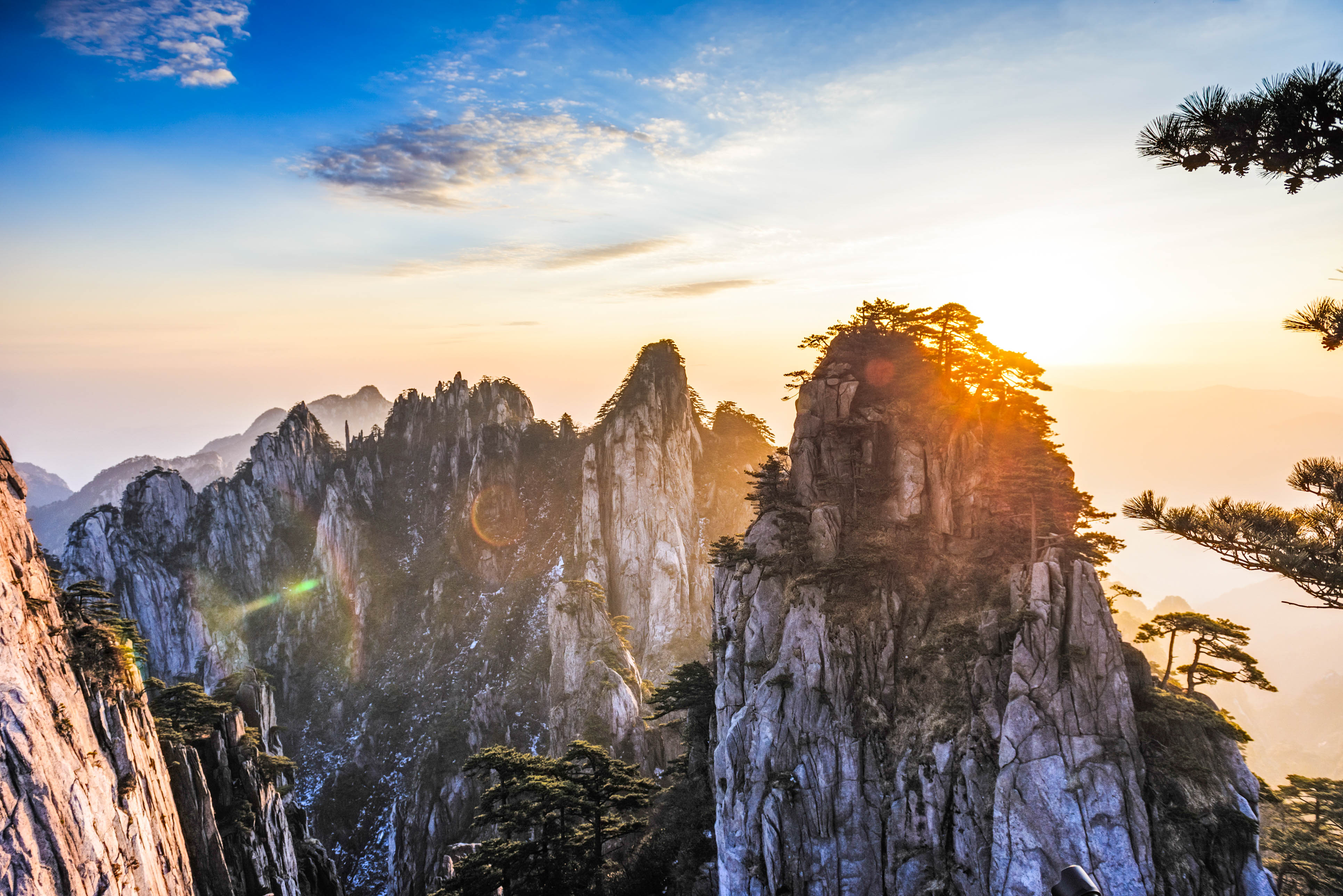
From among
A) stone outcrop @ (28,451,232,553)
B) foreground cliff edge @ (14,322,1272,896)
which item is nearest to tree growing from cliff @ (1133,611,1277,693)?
foreground cliff edge @ (14,322,1272,896)

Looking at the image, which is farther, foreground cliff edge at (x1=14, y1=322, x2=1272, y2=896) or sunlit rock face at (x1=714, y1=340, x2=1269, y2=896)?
foreground cliff edge at (x1=14, y1=322, x2=1272, y2=896)

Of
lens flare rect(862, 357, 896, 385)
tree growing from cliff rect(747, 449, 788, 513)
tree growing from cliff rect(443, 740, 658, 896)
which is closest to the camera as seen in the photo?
tree growing from cliff rect(443, 740, 658, 896)

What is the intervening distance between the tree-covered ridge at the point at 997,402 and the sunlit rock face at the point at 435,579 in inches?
1269

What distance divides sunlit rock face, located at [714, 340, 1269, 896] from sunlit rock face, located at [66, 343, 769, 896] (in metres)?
24.3

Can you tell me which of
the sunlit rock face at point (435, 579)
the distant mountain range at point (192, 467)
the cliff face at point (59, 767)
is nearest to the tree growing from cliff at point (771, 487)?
the sunlit rock face at point (435, 579)

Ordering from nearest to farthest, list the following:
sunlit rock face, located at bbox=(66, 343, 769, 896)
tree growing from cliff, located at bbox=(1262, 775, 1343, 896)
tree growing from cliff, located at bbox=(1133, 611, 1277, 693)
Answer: tree growing from cliff, located at bbox=(1262, 775, 1343, 896)
tree growing from cliff, located at bbox=(1133, 611, 1277, 693)
sunlit rock face, located at bbox=(66, 343, 769, 896)

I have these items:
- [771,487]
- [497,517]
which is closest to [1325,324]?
[771,487]

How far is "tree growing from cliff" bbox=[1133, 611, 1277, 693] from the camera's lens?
2628 cm

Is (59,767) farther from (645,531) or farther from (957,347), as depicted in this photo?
(645,531)

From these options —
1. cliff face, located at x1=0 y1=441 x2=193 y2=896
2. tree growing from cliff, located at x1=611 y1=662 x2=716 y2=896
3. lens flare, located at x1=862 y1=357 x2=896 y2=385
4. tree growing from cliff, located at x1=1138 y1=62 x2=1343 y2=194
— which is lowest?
tree growing from cliff, located at x1=611 y1=662 x2=716 y2=896

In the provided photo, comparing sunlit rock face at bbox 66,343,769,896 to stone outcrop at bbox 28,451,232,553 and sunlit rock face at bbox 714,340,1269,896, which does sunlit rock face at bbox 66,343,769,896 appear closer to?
sunlit rock face at bbox 714,340,1269,896

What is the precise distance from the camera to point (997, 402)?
30391mm

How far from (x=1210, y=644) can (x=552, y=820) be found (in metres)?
30.4

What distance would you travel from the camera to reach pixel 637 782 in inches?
1334
